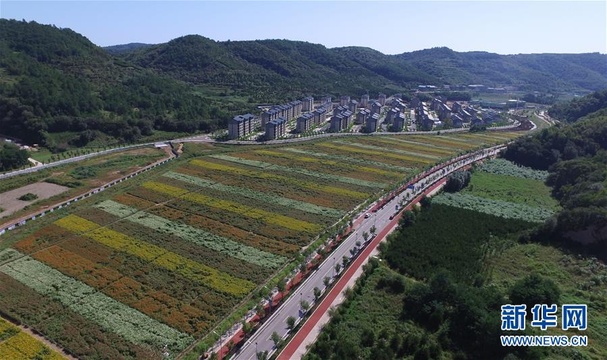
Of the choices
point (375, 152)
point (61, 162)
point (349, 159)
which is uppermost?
point (375, 152)

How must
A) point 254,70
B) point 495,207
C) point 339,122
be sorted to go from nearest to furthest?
point 495,207
point 339,122
point 254,70

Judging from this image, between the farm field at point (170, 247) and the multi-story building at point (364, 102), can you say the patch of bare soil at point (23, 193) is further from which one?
the multi-story building at point (364, 102)

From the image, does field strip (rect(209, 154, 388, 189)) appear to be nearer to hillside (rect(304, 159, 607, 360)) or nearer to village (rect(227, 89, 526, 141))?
hillside (rect(304, 159, 607, 360))

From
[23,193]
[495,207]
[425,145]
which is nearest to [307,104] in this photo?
[425,145]

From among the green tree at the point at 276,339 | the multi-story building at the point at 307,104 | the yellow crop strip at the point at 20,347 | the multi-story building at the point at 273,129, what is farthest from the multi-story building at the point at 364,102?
the yellow crop strip at the point at 20,347

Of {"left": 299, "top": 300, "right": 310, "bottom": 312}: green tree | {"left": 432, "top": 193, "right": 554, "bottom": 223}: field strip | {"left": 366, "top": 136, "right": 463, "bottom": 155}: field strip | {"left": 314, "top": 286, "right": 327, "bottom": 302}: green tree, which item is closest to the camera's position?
{"left": 299, "top": 300, "right": 310, "bottom": 312}: green tree

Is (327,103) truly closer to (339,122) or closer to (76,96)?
(339,122)

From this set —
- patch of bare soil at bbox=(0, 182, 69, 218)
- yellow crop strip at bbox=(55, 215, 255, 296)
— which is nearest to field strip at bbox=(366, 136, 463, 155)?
yellow crop strip at bbox=(55, 215, 255, 296)
